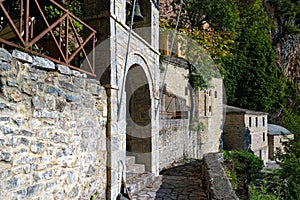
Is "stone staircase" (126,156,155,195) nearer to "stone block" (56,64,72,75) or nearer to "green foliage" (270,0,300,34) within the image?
"stone block" (56,64,72,75)

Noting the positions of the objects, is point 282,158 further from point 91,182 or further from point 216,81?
point 91,182

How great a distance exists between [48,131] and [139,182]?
3011 mm

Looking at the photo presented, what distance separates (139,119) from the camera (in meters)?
6.49

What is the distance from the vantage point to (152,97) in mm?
6473

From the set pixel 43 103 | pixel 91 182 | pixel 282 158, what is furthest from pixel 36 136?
pixel 282 158

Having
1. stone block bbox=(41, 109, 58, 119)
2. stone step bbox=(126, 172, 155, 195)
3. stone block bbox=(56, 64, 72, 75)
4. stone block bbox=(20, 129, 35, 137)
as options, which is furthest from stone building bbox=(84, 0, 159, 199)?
stone block bbox=(20, 129, 35, 137)

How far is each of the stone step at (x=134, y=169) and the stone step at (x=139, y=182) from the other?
9cm

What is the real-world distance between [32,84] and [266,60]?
2156 centimetres

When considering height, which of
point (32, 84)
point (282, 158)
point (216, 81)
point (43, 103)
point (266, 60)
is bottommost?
point (282, 158)

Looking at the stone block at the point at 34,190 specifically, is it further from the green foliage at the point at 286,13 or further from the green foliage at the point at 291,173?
the green foliage at the point at 286,13

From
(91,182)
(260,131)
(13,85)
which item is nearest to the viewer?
(13,85)

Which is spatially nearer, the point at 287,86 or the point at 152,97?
the point at 152,97

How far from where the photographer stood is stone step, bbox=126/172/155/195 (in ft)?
17.1

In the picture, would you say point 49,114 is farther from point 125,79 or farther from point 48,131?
point 125,79
